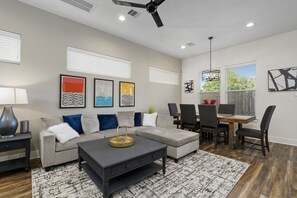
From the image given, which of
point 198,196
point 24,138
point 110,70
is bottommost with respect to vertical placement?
point 198,196

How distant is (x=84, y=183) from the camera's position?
201cm

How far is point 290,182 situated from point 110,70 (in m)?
4.34

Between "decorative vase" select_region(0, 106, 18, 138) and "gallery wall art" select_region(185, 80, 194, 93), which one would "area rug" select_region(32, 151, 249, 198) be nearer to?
"decorative vase" select_region(0, 106, 18, 138)

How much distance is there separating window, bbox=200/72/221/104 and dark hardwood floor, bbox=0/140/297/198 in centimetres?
260

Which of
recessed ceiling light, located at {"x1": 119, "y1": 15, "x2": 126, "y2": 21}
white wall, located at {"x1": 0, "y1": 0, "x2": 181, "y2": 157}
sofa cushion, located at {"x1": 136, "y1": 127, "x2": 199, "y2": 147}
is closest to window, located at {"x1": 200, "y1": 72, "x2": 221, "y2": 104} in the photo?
sofa cushion, located at {"x1": 136, "y1": 127, "x2": 199, "y2": 147}

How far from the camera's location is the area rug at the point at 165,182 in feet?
5.91

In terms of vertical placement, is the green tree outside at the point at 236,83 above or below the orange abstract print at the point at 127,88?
above

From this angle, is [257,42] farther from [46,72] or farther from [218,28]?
[46,72]

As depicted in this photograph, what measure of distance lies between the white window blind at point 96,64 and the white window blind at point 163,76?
106 centimetres

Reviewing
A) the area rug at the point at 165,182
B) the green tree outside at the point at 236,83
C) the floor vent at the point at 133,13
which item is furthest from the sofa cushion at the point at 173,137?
the green tree outside at the point at 236,83

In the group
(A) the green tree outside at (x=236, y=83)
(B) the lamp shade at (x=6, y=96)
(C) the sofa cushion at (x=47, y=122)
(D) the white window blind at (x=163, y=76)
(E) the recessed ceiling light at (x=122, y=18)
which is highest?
(E) the recessed ceiling light at (x=122, y=18)

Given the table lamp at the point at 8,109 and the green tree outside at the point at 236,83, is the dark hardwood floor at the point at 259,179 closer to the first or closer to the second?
the table lamp at the point at 8,109

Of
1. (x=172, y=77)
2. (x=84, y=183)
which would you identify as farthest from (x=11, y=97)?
(x=172, y=77)

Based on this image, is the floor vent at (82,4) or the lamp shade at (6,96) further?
the floor vent at (82,4)
